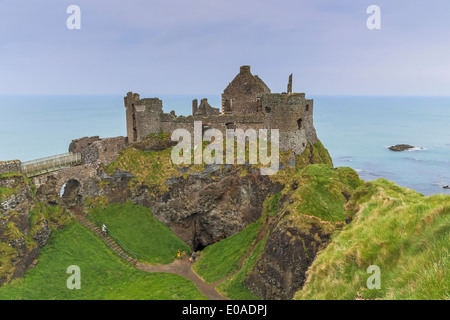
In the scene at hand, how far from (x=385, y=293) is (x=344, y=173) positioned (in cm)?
1966

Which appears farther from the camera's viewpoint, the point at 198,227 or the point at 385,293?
the point at 198,227

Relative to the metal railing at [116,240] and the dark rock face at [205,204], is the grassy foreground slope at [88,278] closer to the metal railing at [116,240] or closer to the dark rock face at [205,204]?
the metal railing at [116,240]

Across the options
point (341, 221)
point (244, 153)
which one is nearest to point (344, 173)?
point (341, 221)

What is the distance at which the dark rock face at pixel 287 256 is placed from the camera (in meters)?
20.9

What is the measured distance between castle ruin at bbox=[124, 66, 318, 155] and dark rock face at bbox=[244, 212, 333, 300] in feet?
49.0

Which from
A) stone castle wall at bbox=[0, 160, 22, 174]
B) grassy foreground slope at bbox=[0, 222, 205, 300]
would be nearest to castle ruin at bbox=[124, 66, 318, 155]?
stone castle wall at bbox=[0, 160, 22, 174]

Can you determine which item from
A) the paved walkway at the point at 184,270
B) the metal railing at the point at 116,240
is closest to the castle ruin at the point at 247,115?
the metal railing at the point at 116,240

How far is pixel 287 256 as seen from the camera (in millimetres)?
21969

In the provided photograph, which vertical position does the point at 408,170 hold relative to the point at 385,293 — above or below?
below

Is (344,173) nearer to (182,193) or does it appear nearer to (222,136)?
(222,136)

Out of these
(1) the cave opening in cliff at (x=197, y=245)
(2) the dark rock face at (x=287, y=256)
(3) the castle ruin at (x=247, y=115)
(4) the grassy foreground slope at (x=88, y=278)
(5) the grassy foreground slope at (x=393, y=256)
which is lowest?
(1) the cave opening in cliff at (x=197, y=245)

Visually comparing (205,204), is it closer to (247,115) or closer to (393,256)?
(247,115)

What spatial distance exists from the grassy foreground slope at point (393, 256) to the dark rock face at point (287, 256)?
647 cm
